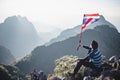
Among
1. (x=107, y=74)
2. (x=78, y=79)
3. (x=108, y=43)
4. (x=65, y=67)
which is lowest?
(x=107, y=74)

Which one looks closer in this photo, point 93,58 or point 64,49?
point 93,58

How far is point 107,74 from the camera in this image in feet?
47.7

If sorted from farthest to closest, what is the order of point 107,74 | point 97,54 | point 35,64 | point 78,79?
point 35,64 → point 78,79 → point 107,74 → point 97,54

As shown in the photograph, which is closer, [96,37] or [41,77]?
[41,77]

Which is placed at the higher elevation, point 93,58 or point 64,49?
point 64,49

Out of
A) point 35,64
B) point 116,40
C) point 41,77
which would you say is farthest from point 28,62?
point 41,77

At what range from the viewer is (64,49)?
18825 centimetres

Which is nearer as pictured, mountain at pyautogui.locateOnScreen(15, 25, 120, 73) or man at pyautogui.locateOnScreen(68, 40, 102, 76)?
man at pyautogui.locateOnScreen(68, 40, 102, 76)

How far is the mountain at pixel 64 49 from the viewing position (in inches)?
6614

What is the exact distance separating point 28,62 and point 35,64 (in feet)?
19.2

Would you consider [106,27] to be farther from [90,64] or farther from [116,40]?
[90,64]

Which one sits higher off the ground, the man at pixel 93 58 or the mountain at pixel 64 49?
the mountain at pixel 64 49

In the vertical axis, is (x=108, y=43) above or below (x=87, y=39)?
below

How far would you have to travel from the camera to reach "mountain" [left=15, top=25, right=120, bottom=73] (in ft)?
551
